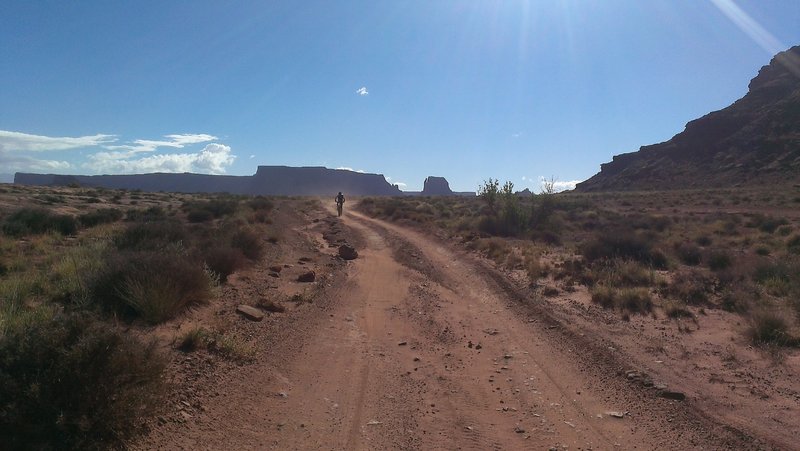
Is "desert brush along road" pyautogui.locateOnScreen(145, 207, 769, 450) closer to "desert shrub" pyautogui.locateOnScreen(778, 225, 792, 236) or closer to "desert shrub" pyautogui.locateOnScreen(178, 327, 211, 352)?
"desert shrub" pyautogui.locateOnScreen(178, 327, 211, 352)

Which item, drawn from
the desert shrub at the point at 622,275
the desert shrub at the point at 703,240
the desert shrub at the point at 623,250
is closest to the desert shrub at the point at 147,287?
the desert shrub at the point at 622,275

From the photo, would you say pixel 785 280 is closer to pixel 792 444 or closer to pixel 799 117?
pixel 792 444

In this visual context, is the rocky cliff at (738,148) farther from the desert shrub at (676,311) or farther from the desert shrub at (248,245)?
the desert shrub at (248,245)

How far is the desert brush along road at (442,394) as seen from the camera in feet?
19.2

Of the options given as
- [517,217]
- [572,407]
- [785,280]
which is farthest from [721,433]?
[517,217]

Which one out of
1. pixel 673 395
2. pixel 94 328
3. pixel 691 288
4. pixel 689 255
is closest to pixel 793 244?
pixel 689 255

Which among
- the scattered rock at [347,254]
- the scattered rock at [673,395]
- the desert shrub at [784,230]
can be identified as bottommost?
the scattered rock at [673,395]

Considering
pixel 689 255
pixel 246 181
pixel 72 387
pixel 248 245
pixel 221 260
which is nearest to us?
pixel 72 387

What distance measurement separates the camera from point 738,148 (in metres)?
90.6

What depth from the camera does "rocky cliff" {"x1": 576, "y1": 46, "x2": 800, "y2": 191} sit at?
79.4 meters

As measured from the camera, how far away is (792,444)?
5.75m

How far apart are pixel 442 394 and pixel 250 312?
4644mm

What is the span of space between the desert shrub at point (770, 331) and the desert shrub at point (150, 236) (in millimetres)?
12838

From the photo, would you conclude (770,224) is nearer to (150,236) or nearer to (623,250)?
(623,250)
